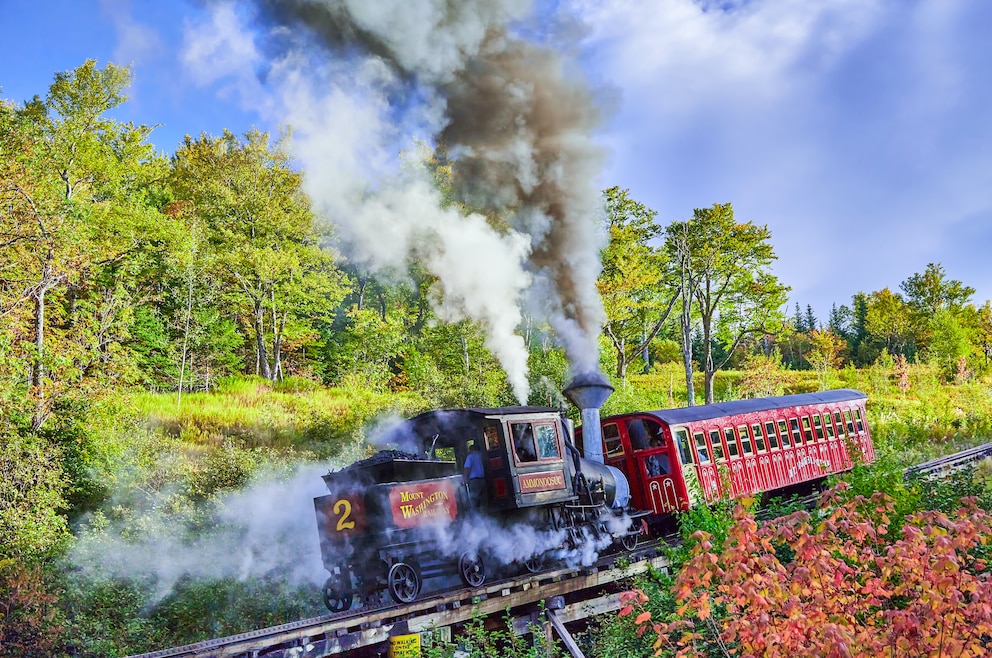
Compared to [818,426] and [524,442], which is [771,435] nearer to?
[818,426]

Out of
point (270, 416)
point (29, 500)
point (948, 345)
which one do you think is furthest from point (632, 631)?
point (948, 345)

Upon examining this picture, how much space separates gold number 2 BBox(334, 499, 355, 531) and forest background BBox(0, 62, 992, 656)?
3353 mm

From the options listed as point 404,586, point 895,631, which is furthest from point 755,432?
point 895,631

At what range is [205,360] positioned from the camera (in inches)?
954

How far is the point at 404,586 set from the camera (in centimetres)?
986

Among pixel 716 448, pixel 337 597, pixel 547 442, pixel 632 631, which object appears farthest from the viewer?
pixel 716 448

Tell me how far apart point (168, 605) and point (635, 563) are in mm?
7979

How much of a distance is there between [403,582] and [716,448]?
8.17 meters

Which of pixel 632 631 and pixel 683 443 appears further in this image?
pixel 683 443

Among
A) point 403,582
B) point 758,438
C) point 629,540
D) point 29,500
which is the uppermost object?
point 29,500

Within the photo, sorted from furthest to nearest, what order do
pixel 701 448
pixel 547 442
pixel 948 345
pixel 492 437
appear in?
pixel 948 345
pixel 701 448
pixel 547 442
pixel 492 437

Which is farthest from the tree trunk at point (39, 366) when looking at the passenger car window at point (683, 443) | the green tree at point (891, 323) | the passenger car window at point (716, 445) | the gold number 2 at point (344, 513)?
the green tree at point (891, 323)

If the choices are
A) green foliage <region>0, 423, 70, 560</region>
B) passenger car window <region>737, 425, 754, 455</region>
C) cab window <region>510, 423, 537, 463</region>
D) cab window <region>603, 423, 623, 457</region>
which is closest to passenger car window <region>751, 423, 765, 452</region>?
passenger car window <region>737, 425, 754, 455</region>

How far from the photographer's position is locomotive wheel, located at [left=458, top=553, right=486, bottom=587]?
1046 centimetres
